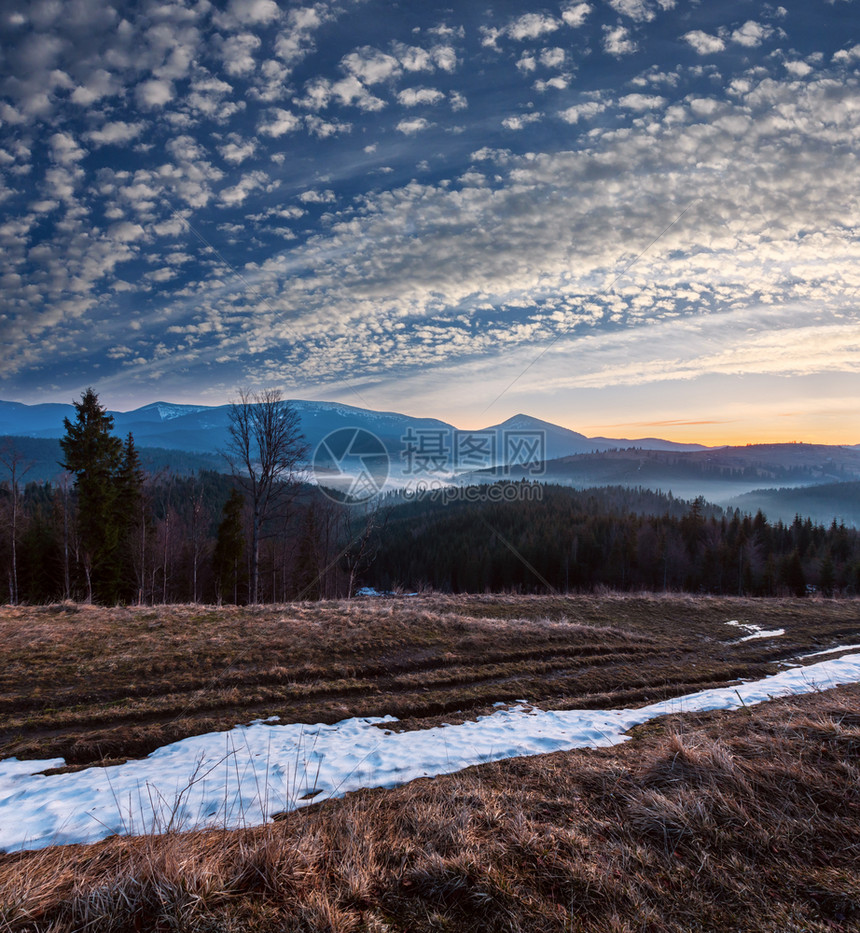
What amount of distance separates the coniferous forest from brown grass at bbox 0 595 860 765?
8.27 m

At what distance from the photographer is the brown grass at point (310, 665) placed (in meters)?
7.59

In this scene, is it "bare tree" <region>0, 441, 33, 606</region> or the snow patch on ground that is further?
"bare tree" <region>0, 441, 33, 606</region>

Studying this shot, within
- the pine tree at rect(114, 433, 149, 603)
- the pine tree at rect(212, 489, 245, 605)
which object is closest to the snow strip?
the pine tree at rect(114, 433, 149, 603)

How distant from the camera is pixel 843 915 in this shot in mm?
2369

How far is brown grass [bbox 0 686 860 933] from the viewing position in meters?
2.32

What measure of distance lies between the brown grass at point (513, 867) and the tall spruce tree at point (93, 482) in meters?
31.6

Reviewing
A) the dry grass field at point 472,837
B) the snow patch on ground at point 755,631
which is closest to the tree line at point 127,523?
the dry grass field at point 472,837

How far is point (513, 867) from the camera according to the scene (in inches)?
111

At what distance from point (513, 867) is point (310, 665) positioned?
842cm

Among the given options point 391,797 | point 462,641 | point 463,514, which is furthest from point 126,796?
point 463,514

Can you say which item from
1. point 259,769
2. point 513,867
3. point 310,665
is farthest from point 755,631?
point 513,867

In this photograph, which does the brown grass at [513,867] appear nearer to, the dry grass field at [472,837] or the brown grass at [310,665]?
the dry grass field at [472,837]

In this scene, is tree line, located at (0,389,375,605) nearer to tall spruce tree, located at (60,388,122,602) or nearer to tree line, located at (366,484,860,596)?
tall spruce tree, located at (60,388,122,602)

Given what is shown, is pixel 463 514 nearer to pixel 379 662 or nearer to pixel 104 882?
pixel 379 662
